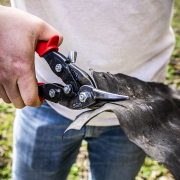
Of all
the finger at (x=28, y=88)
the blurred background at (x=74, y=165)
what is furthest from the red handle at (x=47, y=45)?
the blurred background at (x=74, y=165)

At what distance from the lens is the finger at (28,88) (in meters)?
0.89

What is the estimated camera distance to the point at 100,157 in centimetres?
149

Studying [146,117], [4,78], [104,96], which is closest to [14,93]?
[4,78]

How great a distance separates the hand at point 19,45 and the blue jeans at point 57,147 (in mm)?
493

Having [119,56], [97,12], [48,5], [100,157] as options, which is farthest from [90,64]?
[100,157]

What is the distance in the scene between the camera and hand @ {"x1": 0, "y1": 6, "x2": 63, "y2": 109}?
2.76 feet

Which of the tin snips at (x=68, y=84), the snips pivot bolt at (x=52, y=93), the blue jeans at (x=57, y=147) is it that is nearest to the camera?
the tin snips at (x=68, y=84)

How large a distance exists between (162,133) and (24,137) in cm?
97

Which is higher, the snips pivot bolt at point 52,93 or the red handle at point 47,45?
the red handle at point 47,45

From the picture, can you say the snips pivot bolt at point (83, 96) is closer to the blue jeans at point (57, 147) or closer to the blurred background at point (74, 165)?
the blue jeans at point (57, 147)

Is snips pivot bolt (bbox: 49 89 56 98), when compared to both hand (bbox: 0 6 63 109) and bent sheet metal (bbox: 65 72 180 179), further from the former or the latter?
bent sheet metal (bbox: 65 72 180 179)

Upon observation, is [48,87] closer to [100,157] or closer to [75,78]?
[75,78]

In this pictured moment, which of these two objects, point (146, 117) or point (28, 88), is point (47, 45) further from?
point (146, 117)

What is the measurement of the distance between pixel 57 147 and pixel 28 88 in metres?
0.64
